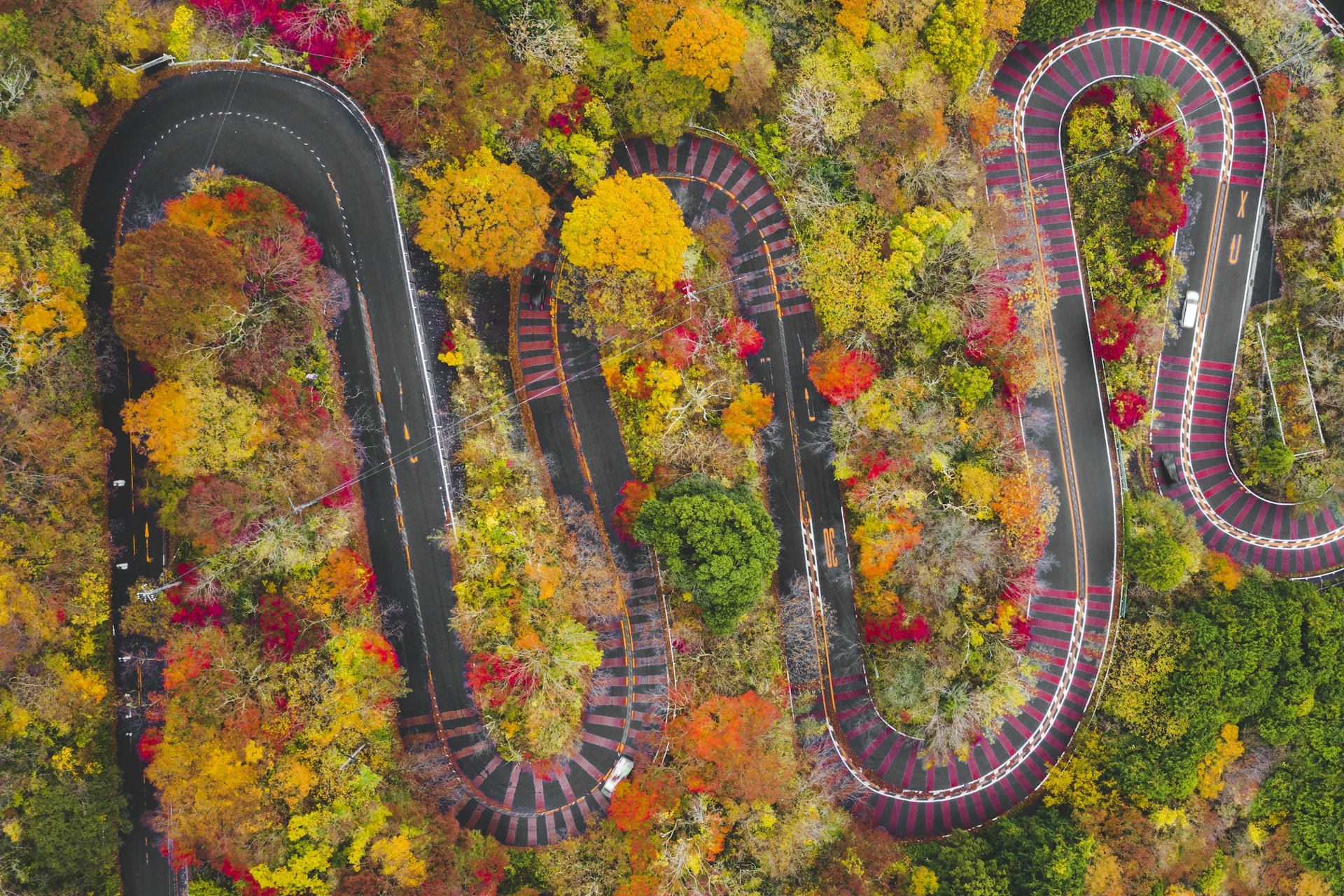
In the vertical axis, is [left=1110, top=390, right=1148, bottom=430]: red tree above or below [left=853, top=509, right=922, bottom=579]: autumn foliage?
above

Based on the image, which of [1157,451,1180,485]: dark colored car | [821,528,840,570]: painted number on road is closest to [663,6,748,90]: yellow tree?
[821,528,840,570]: painted number on road

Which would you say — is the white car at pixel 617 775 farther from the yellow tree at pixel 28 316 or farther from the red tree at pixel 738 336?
the yellow tree at pixel 28 316

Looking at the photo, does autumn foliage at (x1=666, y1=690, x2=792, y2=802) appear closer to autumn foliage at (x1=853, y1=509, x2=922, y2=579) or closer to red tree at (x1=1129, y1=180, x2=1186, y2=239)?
autumn foliage at (x1=853, y1=509, x2=922, y2=579)

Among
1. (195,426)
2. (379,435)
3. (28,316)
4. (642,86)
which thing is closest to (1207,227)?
(642,86)

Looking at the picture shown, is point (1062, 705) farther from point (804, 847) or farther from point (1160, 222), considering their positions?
point (1160, 222)

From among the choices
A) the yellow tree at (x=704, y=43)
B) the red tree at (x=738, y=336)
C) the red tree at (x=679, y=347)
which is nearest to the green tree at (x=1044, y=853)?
the red tree at (x=738, y=336)
